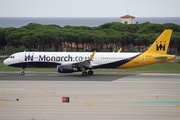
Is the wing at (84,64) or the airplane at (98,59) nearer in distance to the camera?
the wing at (84,64)

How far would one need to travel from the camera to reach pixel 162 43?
36062 mm

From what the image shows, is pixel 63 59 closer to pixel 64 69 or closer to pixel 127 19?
pixel 64 69

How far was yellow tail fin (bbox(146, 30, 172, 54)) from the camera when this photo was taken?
36.0 metres

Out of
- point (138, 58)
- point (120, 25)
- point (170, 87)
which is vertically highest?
point (120, 25)

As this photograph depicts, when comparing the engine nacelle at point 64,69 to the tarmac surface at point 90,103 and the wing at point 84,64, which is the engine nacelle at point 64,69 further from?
the tarmac surface at point 90,103

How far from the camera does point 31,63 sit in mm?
35938

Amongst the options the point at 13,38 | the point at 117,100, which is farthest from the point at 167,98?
the point at 13,38

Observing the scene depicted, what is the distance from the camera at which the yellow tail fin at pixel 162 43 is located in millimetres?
35959

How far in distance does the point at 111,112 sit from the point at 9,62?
80.9 feet

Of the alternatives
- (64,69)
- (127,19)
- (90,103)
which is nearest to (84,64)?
(64,69)

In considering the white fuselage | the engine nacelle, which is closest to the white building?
the white fuselage

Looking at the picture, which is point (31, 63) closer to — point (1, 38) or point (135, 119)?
point (135, 119)

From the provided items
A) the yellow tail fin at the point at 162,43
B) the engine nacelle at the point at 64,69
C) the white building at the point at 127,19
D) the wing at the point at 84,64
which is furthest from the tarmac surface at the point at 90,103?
the white building at the point at 127,19

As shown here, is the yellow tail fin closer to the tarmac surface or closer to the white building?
the tarmac surface
